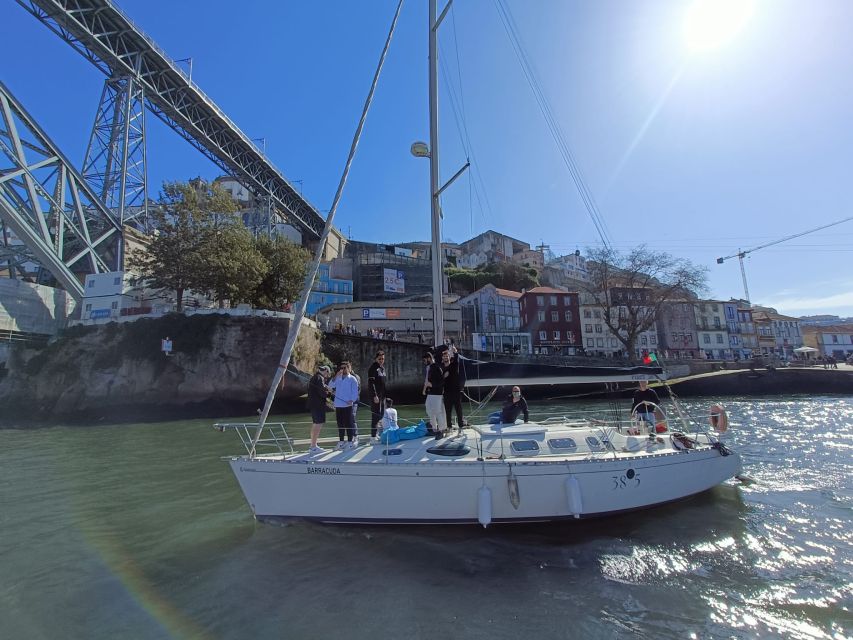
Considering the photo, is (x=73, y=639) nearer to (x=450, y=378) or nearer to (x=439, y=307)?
(x=450, y=378)

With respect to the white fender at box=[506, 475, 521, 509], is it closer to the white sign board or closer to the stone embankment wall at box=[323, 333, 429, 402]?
the stone embankment wall at box=[323, 333, 429, 402]

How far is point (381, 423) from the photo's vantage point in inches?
324

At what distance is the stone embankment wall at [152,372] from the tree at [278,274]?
20.6 feet

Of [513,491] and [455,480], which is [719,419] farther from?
[455,480]

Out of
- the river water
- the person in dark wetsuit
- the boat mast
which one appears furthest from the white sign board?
the river water

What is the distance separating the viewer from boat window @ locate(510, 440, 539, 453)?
731 cm

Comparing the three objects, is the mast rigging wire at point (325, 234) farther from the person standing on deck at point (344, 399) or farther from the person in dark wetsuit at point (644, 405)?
the person in dark wetsuit at point (644, 405)

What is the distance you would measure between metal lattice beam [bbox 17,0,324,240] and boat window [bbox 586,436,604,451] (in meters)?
44.1

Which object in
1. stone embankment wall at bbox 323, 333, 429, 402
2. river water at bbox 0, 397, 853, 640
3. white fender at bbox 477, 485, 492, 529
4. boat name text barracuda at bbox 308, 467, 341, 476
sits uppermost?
stone embankment wall at bbox 323, 333, 429, 402

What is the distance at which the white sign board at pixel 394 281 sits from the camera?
61156mm

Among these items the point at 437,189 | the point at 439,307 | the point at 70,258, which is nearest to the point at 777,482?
the point at 439,307

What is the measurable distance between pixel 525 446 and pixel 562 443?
29.4 inches

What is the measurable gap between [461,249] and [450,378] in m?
85.8

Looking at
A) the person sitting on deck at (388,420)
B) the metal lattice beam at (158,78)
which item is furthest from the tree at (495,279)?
the person sitting on deck at (388,420)
